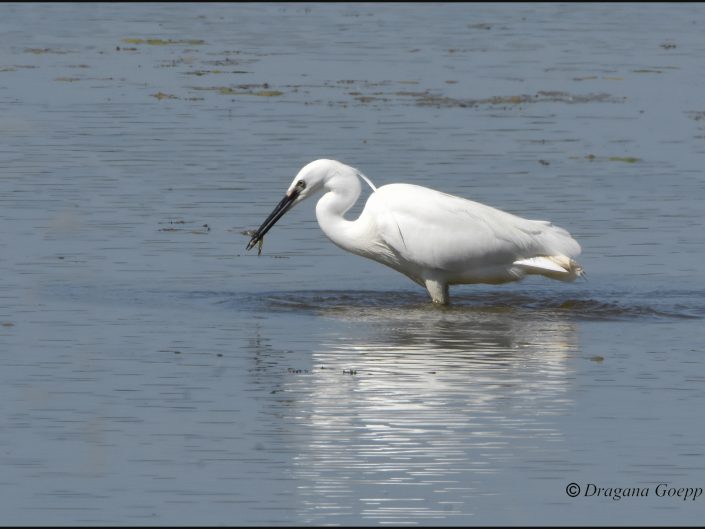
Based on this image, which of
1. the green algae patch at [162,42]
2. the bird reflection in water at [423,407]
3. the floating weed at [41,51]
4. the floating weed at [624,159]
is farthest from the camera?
the green algae patch at [162,42]

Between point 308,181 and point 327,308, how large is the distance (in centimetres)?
111

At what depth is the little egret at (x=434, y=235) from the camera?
13.6 meters

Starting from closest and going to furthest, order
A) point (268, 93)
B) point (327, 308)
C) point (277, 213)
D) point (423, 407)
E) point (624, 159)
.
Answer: point (423, 407)
point (327, 308)
point (277, 213)
point (624, 159)
point (268, 93)

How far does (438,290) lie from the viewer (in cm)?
1386

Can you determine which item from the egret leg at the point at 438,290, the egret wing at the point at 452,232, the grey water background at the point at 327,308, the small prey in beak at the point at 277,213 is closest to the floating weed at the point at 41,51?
the grey water background at the point at 327,308

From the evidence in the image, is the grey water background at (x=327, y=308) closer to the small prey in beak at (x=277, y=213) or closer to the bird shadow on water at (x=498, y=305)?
the bird shadow on water at (x=498, y=305)

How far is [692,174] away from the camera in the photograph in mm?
18703

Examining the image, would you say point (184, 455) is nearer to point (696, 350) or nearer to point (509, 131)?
point (696, 350)

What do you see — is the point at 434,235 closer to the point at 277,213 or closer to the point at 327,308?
the point at 327,308

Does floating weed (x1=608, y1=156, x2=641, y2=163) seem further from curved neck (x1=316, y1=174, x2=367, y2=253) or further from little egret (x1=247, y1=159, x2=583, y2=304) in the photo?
curved neck (x1=316, y1=174, x2=367, y2=253)

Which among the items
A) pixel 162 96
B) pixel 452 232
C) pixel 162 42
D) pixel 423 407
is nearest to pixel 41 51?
pixel 162 42

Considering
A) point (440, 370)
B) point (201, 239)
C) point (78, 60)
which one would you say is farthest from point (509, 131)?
point (440, 370)

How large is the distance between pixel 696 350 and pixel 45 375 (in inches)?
156

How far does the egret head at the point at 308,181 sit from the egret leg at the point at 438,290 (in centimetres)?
102
